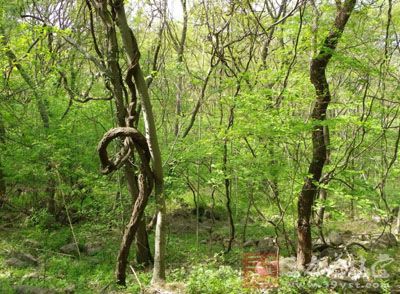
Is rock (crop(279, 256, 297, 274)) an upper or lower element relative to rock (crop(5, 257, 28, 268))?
upper

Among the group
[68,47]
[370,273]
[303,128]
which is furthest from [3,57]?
[370,273]

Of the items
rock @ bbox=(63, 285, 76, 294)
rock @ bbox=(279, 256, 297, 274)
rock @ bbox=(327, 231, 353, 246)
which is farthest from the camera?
rock @ bbox=(327, 231, 353, 246)

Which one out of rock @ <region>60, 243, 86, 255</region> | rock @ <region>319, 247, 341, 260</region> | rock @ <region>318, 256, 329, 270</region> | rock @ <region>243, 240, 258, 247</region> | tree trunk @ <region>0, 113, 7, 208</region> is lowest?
rock @ <region>243, 240, 258, 247</region>

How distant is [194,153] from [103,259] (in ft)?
10.5

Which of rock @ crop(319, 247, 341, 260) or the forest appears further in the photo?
rock @ crop(319, 247, 341, 260)

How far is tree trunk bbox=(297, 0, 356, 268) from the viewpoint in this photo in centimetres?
538

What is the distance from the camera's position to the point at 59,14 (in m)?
9.73

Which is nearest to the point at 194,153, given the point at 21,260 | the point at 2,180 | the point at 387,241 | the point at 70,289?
the point at 70,289

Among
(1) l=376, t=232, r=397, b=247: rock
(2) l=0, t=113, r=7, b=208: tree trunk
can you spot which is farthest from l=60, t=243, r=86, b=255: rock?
(1) l=376, t=232, r=397, b=247: rock

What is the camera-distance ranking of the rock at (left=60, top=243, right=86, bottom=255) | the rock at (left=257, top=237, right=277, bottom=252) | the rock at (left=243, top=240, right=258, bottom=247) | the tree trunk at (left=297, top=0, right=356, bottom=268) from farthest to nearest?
the rock at (left=243, top=240, right=258, bottom=247), the rock at (left=257, top=237, right=277, bottom=252), the rock at (left=60, top=243, right=86, bottom=255), the tree trunk at (left=297, top=0, right=356, bottom=268)

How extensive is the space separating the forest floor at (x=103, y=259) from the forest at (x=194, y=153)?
0.13ft

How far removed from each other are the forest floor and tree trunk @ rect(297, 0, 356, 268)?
1.35 metres

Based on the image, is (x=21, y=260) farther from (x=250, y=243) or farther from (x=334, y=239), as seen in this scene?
(x=334, y=239)

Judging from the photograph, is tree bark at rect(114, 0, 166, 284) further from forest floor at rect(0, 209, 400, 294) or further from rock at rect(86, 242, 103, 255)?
rock at rect(86, 242, 103, 255)
